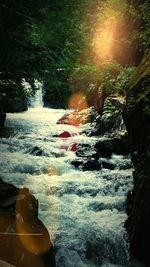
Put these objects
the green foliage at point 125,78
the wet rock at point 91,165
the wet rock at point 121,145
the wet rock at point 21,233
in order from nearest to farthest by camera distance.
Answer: the wet rock at point 21,233 < the green foliage at point 125,78 < the wet rock at point 91,165 < the wet rock at point 121,145

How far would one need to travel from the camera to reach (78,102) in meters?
29.5

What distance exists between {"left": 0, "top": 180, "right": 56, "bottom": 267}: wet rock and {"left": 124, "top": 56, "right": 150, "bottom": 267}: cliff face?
2011mm

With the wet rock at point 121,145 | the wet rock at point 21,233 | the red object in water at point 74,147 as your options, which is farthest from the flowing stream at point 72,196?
the wet rock at point 21,233

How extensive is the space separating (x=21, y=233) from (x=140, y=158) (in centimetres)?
362

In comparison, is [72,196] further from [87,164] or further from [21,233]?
[21,233]

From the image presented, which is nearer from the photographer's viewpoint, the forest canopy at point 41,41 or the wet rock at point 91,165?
the forest canopy at point 41,41

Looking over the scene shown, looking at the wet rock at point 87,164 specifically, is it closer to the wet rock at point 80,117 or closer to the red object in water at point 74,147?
the red object in water at point 74,147

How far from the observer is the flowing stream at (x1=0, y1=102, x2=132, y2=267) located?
8.03 metres

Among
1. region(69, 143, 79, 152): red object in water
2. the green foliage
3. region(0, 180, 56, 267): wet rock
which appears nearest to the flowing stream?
region(69, 143, 79, 152): red object in water

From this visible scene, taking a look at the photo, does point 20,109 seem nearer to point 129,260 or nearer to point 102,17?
point 102,17

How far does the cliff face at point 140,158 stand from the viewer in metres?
7.60

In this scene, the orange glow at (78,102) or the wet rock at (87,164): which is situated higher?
the orange glow at (78,102)

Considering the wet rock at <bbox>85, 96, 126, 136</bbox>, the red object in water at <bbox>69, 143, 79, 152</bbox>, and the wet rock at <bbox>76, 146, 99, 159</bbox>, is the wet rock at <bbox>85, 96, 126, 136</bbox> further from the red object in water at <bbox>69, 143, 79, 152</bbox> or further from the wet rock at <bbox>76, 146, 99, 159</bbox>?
the wet rock at <bbox>76, 146, 99, 159</bbox>

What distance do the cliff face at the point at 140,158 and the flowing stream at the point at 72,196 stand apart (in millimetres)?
474
